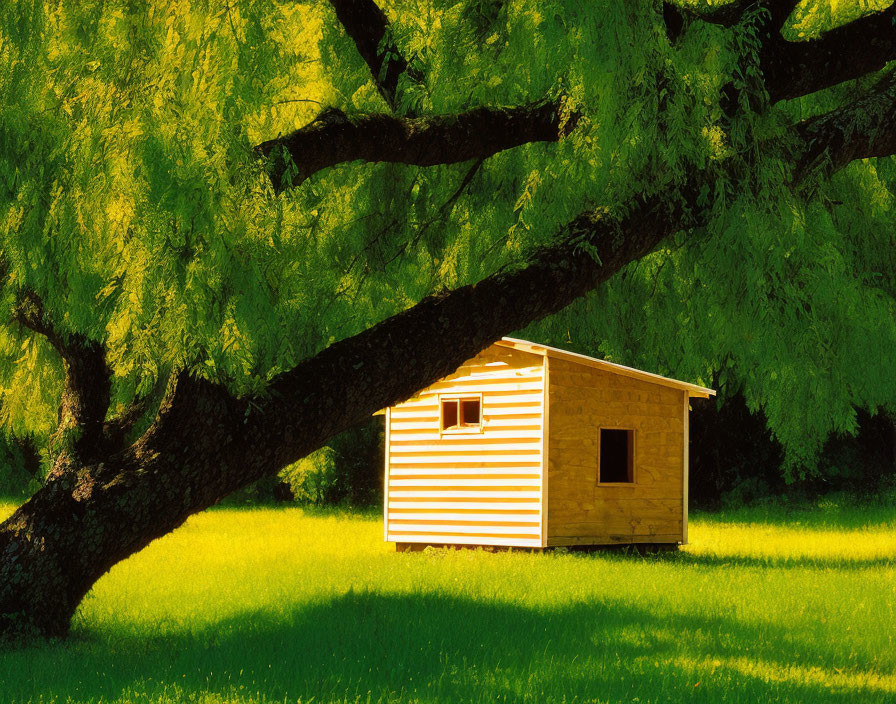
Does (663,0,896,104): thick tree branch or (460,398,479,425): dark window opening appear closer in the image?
(663,0,896,104): thick tree branch

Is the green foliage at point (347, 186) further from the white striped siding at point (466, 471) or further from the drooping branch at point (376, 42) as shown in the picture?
the white striped siding at point (466, 471)

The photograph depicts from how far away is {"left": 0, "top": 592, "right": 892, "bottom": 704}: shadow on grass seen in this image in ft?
23.6

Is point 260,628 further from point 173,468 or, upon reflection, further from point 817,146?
point 817,146

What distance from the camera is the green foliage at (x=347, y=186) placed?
680 cm

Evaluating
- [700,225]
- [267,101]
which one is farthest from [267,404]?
[700,225]

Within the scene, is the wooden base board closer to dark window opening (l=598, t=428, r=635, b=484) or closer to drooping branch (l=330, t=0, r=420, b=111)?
dark window opening (l=598, t=428, r=635, b=484)

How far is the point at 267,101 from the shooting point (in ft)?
26.1

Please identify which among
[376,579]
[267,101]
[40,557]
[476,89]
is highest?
[476,89]

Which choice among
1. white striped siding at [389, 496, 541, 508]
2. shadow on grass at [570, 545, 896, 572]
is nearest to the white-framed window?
white striped siding at [389, 496, 541, 508]

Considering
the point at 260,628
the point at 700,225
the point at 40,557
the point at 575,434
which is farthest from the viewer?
Answer: the point at 575,434

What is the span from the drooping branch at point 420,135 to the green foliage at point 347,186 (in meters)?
0.25

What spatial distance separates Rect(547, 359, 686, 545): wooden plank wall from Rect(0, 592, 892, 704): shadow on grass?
6697mm

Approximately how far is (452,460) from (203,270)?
12.2 metres

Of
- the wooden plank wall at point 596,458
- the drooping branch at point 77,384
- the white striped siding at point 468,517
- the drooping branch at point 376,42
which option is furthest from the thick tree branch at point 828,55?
the white striped siding at point 468,517
